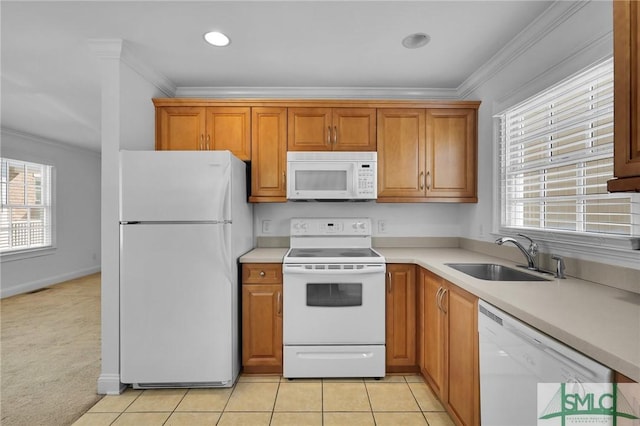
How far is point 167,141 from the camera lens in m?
2.73

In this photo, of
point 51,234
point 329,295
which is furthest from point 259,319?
point 51,234

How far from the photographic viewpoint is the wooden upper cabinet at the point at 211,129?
108 inches

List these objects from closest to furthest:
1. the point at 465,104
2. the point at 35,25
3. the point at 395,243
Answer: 1. the point at 35,25
2. the point at 465,104
3. the point at 395,243

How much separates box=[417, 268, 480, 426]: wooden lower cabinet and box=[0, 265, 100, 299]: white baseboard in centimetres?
580

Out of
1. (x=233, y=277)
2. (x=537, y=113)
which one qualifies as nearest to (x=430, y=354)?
(x=233, y=277)

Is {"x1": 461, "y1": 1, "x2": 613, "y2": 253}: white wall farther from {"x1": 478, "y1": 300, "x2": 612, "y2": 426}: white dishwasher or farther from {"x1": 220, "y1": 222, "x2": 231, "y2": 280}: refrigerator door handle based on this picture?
{"x1": 220, "y1": 222, "x2": 231, "y2": 280}: refrigerator door handle

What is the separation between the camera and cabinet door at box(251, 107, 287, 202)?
8.97ft

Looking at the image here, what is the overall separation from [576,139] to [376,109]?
145cm

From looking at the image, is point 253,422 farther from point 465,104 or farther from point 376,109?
point 465,104

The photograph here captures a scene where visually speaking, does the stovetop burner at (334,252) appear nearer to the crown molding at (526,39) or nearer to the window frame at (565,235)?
the window frame at (565,235)

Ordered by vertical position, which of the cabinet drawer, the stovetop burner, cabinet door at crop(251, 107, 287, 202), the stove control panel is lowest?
the cabinet drawer

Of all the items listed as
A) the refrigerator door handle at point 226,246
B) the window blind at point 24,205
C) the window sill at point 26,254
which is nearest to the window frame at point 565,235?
the refrigerator door handle at point 226,246

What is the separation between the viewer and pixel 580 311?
3.80ft

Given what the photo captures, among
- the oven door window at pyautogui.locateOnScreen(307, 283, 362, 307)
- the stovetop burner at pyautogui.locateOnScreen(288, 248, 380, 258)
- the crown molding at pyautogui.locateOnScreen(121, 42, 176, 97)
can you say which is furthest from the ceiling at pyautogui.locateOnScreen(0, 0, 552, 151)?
the oven door window at pyautogui.locateOnScreen(307, 283, 362, 307)
